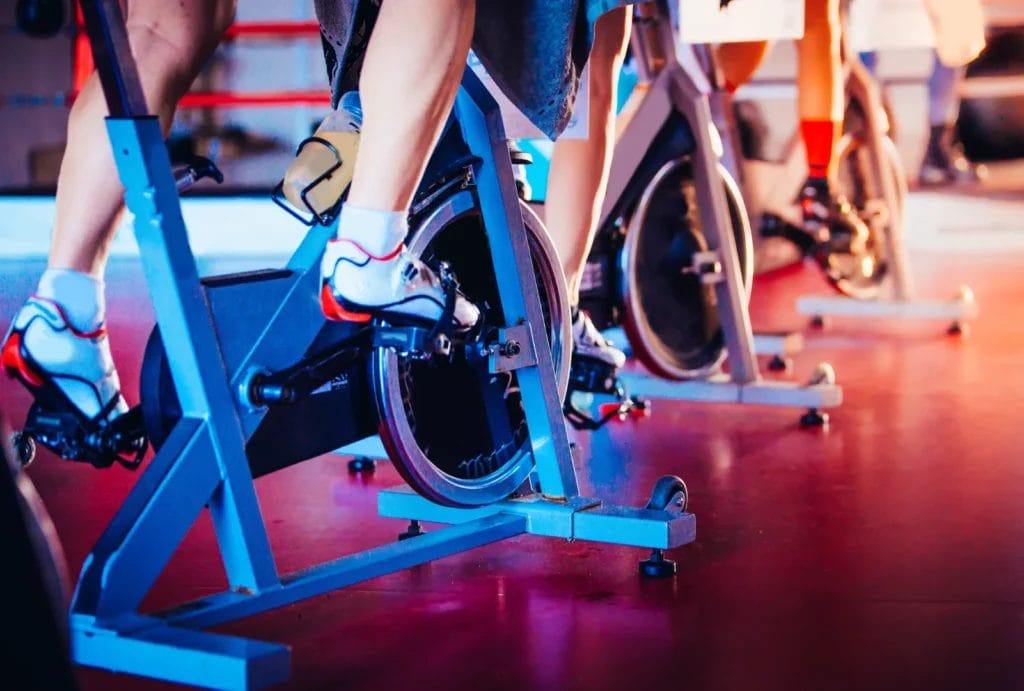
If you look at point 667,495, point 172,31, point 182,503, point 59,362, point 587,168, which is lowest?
point 667,495

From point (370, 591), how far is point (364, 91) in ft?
2.23

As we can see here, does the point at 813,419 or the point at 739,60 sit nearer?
the point at 813,419

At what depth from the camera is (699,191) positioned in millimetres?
3250

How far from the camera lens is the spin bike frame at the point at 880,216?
4312 mm

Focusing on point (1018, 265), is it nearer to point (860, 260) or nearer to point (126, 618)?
point (860, 260)

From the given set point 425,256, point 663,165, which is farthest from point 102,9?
point 663,165

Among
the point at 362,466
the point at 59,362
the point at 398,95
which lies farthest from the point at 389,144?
the point at 362,466

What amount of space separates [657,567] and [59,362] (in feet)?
2.77

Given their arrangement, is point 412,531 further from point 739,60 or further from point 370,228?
point 739,60

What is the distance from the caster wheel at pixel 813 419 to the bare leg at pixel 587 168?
0.87 m

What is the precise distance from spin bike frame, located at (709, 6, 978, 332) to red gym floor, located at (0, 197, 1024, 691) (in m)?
1.08

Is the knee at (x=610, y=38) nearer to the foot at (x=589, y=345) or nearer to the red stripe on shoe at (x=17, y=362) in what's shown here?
the foot at (x=589, y=345)

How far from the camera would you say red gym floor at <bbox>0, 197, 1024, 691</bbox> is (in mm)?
1664

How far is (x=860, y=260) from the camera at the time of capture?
174 inches
